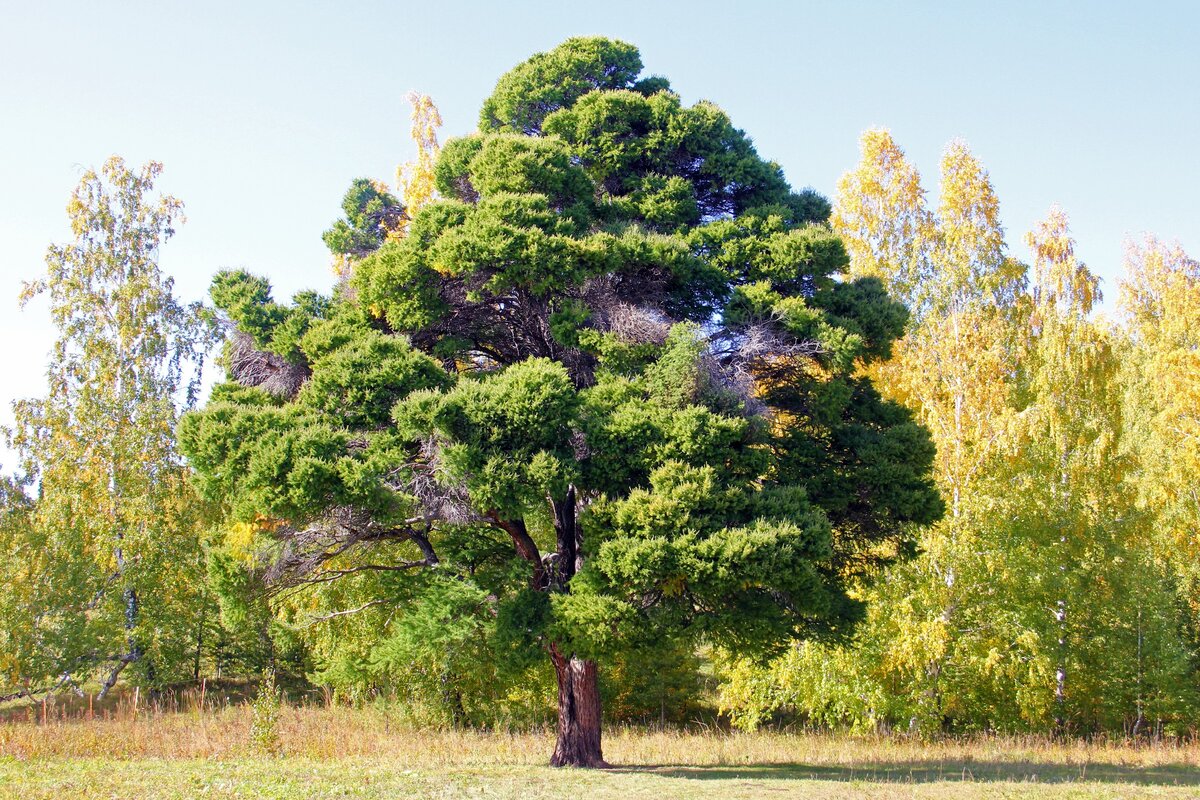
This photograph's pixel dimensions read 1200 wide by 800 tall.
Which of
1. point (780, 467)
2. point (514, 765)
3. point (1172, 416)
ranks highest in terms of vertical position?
point (1172, 416)

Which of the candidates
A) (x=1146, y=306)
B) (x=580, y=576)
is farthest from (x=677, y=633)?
(x=1146, y=306)

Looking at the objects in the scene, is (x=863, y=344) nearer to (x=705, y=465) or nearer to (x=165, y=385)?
(x=705, y=465)

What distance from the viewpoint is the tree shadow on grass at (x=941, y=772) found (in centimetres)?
A: 1283

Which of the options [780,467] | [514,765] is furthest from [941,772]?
[514,765]

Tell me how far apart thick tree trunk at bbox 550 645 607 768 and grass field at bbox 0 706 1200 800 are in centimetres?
45

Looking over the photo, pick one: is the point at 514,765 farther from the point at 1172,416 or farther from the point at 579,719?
the point at 1172,416

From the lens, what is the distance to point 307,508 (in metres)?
11.6

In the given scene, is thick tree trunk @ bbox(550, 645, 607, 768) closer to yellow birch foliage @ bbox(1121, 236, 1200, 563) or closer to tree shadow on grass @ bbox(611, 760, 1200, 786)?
tree shadow on grass @ bbox(611, 760, 1200, 786)

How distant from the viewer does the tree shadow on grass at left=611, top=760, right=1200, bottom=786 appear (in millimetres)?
12828

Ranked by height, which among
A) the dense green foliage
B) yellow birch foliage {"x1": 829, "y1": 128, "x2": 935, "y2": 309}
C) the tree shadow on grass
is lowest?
the tree shadow on grass

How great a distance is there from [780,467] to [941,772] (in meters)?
5.31

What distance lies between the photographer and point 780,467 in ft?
44.9

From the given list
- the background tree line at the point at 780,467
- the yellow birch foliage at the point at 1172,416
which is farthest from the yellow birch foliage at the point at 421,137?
the yellow birch foliage at the point at 1172,416

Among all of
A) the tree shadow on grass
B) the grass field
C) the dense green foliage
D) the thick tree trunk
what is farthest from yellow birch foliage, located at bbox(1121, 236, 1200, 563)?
the thick tree trunk
